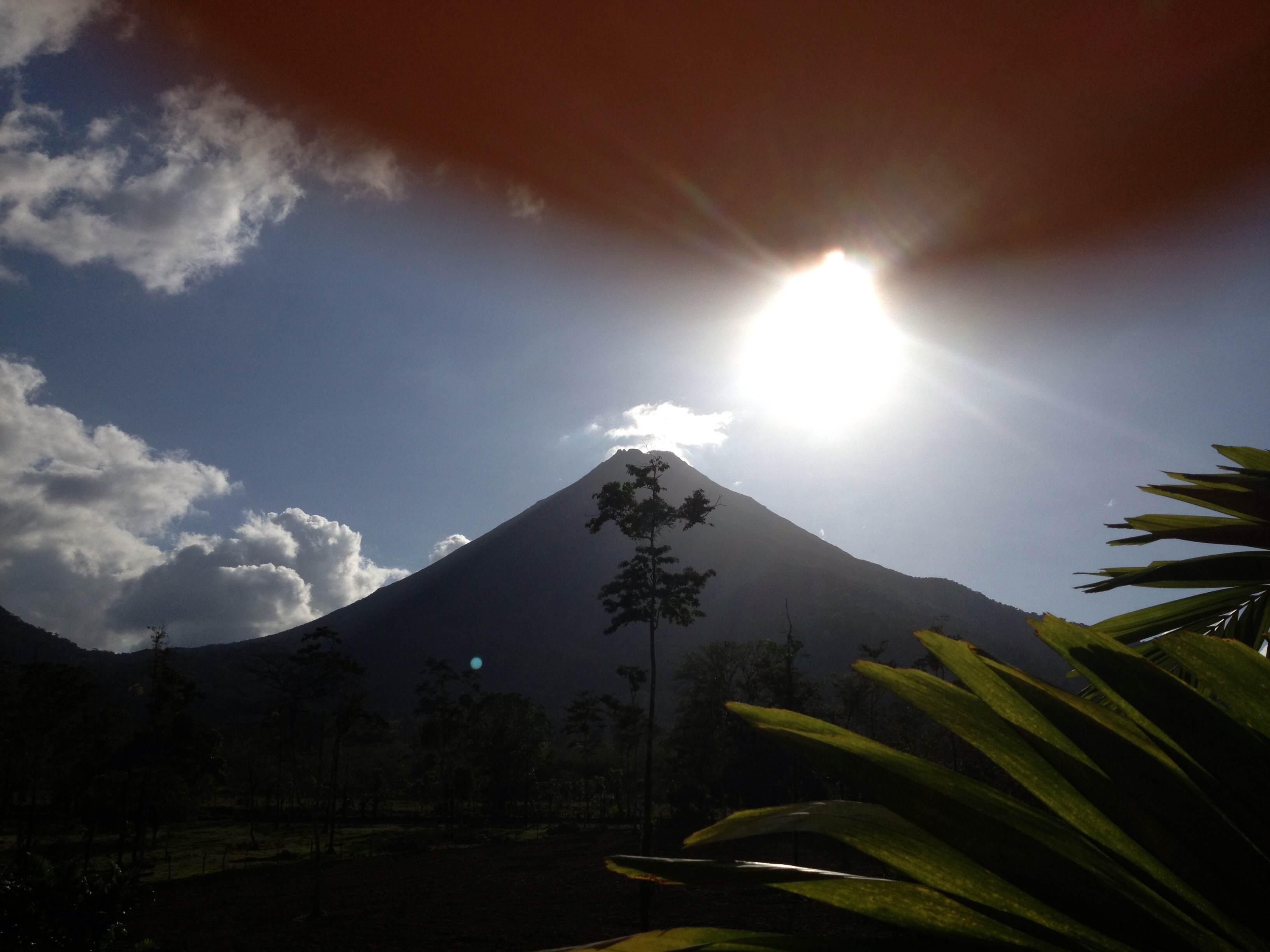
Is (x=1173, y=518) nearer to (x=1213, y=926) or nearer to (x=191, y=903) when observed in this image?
(x=1213, y=926)

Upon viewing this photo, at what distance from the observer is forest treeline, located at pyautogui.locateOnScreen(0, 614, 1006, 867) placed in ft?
103

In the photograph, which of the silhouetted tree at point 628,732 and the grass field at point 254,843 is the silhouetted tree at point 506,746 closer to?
the grass field at point 254,843

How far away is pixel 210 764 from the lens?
146 ft

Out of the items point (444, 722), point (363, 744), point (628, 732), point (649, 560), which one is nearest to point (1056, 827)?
point (649, 560)

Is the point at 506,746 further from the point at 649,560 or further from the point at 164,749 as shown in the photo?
the point at 649,560

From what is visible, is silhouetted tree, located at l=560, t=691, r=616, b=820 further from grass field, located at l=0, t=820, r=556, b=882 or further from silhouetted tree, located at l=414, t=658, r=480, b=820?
silhouetted tree, located at l=414, t=658, r=480, b=820

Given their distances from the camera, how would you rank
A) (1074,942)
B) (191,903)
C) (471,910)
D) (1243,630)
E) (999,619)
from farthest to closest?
(999,619), (191,903), (471,910), (1243,630), (1074,942)

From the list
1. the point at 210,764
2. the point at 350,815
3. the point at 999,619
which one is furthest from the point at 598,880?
the point at 999,619

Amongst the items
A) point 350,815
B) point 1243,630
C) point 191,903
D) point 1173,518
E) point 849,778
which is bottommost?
point 350,815

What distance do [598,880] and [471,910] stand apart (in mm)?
6278

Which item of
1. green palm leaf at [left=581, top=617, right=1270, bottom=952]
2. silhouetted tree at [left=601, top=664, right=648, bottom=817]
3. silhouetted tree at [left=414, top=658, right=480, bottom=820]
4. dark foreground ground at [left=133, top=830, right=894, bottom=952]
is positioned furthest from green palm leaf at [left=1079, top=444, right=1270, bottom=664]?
silhouetted tree at [left=414, top=658, right=480, bottom=820]

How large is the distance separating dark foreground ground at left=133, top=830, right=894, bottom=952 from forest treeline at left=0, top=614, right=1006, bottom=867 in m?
3.11

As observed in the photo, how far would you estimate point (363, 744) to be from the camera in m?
51.2

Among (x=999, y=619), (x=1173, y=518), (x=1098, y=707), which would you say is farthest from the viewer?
(x=999, y=619)
